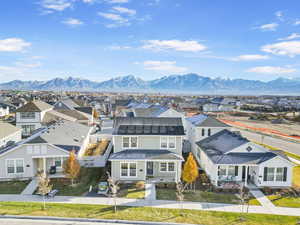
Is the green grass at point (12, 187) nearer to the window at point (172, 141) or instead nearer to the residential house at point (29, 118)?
the window at point (172, 141)

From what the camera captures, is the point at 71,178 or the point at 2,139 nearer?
the point at 71,178

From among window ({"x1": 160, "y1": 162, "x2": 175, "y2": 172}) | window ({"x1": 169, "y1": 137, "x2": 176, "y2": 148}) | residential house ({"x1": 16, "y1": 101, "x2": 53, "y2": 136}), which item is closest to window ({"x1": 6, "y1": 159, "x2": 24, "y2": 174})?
window ({"x1": 160, "y1": 162, "x2": 175, "y2": 172})

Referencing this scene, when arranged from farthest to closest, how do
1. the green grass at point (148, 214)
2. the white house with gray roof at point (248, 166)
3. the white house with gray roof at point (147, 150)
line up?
the white house with gray roof at point (147, 150)
the white house with gray roof at point (248, 166)
the green grass at point (148, 214)

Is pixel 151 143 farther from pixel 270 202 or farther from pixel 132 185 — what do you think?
pixel 270 202

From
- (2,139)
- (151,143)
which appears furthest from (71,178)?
(2,139)

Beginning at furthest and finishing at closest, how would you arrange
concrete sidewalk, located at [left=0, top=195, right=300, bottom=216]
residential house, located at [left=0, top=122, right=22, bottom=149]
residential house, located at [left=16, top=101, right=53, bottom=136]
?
residential house, located at [left=16, top=101, right=53, bottom=136]
residential house, located at [left=0, top=122, right=22, bottom=149]
concrete sidewalk, located at [left=0, top=195, right=300, bottom=216]

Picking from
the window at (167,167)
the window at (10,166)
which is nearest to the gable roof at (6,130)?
the window at (10,166)

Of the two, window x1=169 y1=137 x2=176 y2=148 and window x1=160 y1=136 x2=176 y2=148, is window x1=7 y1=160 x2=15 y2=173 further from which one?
window x1=169 y1=137 x2=176 y2=148
